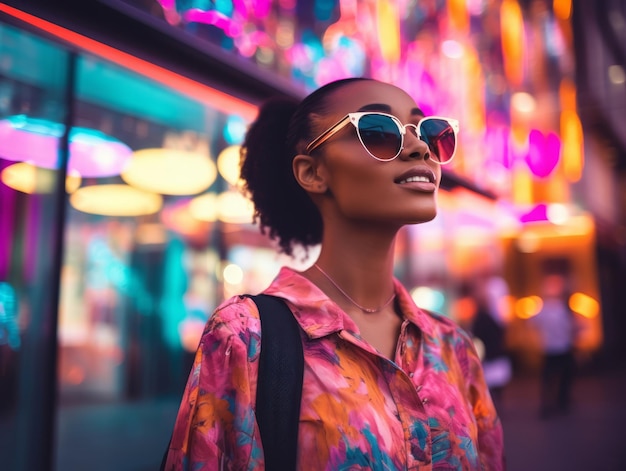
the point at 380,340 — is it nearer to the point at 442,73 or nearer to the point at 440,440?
the point at 440,440

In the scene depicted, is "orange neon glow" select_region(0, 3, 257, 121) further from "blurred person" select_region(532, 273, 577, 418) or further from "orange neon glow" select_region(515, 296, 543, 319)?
"orange neon glow" select_region(515, 296, 543, 319)

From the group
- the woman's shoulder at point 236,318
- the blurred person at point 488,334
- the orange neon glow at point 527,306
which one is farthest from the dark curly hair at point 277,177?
the orange neon glow at point 527,306

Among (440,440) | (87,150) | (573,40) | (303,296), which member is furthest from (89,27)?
(573,40)

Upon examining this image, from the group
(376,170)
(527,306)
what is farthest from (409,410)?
(527,306)

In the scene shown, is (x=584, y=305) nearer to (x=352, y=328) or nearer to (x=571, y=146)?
(x=571, y=146)

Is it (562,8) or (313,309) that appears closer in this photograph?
(313,309)

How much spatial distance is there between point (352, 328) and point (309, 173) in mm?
439

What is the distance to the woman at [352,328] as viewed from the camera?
1036 millimetres

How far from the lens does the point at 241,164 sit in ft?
5.58

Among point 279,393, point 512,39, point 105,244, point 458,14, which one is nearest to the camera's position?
point 279,393

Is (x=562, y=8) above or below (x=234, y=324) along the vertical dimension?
above

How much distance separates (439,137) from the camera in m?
1.43

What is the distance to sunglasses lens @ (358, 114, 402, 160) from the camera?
1.28 metres

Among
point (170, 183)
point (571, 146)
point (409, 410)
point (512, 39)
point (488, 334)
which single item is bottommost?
point (488, 334)
